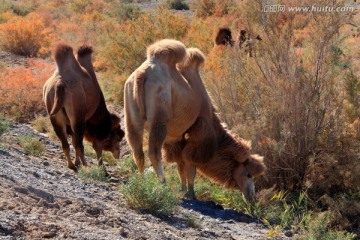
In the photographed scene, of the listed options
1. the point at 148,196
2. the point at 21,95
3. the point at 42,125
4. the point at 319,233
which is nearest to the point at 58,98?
the point at 148,196

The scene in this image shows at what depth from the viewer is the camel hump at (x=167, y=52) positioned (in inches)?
345

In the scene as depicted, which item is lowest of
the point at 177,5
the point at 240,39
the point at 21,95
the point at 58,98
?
the point at 177,5

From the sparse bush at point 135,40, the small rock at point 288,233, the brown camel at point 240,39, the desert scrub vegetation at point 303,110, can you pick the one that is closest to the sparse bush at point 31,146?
the desert scrub vegetation at point 303,110

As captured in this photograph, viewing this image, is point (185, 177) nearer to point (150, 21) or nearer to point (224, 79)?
point (224, 79)

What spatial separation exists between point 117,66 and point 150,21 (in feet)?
5.40

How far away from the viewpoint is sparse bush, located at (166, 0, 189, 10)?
40.5 metres

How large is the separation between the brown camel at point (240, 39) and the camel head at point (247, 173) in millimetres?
2105

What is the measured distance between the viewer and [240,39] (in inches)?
Answer: 494

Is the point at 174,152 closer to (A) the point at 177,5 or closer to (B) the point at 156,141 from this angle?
(B) the point at 156,141

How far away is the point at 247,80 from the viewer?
Answer: 10805 mm

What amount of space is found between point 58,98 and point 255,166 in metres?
2.83

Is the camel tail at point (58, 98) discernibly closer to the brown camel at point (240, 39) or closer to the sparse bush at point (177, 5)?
the brown camel at point (240, 39)

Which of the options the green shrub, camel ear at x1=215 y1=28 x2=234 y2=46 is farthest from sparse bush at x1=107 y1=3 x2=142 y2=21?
the green shrub

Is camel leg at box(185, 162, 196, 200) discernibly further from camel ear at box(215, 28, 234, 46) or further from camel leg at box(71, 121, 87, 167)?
camel ear at box(215, 28, 234, 46)
